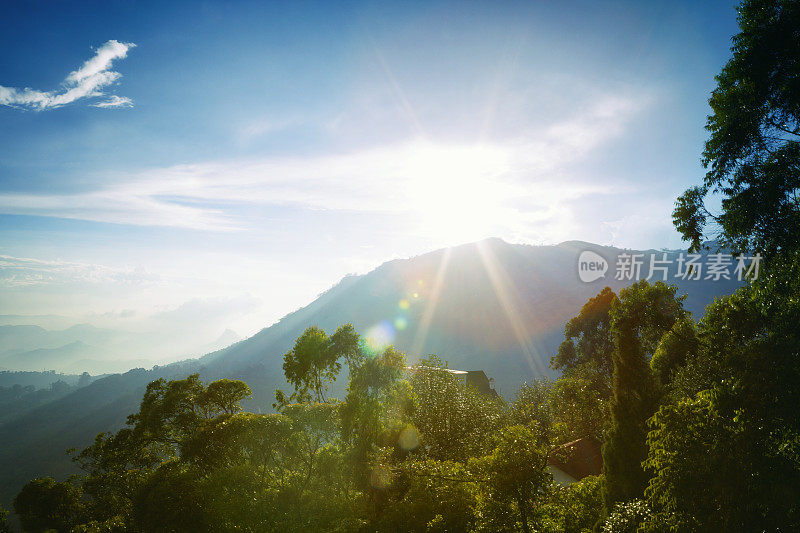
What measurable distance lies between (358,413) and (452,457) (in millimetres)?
4701

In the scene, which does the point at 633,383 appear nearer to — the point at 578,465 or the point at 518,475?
the point at 518,475

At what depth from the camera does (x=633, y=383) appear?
14438 mm

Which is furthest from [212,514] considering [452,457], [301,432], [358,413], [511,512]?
[511,512]

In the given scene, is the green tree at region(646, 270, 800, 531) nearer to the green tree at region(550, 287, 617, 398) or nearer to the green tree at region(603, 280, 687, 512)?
the green tree at region(603, 280, 687, 512)

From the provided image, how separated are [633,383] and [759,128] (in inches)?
407

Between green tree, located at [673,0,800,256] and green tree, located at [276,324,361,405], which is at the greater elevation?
A: green tree, located at [673,0,800,256]

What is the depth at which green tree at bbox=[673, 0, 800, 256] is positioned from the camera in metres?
8.84

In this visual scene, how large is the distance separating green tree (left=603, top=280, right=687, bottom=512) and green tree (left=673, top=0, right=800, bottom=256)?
138 inches

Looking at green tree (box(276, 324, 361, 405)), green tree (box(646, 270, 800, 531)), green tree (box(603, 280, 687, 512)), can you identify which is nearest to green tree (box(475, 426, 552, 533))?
green tree (box(646, 270, 800, 531))

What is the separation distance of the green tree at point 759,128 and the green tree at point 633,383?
351cm

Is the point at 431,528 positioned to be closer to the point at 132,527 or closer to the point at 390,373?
the point at 390,373

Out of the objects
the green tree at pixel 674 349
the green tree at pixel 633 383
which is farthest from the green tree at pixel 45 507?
the green tree at pixel 674 349

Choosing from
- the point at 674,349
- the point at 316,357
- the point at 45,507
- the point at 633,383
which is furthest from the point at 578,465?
the point at 45,507

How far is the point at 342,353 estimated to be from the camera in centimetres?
1816
